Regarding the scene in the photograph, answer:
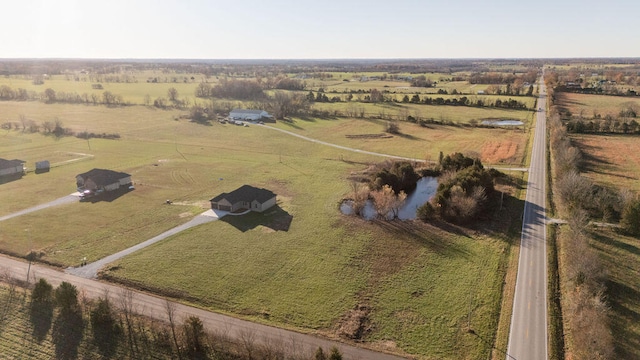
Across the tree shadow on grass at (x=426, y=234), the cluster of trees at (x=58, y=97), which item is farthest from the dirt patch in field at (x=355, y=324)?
the cluster of trees at (x=58, y=97)

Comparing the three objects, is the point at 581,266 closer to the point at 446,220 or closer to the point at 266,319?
the point at 446,220

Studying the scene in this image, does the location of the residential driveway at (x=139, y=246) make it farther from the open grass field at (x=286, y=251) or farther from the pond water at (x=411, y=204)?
the pond water at (x=411, y=204)

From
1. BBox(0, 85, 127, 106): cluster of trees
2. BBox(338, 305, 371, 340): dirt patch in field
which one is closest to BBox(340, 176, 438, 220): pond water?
BBox(338, 305, 371, 340): dirt patch in field

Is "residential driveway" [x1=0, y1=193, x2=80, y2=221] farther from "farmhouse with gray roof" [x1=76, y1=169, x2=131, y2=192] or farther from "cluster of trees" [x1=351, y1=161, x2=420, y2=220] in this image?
"cluster of trees" [x1=351, y1=161, x2=420, y2=220]

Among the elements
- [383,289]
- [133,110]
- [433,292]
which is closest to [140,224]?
[383,289]

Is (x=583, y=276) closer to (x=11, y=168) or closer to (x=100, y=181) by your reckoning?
(x=100, y=181)

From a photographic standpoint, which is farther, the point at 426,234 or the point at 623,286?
the point at 426,234

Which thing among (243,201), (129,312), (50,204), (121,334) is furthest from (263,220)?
(50,204)
